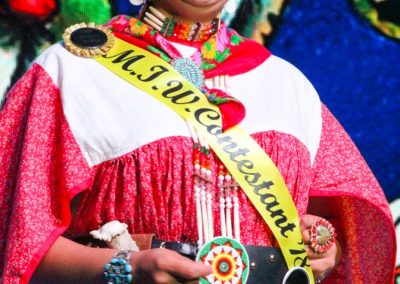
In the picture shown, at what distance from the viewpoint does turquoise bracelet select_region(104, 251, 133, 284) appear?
2637 millimetres

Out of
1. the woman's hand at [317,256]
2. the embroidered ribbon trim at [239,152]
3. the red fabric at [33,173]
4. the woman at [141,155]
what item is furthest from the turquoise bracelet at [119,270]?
the woman's hand at [317,256]

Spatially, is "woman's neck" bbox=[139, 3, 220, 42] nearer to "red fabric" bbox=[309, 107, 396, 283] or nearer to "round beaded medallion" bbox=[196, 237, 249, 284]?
"red fabric" bbox=[309, 107, 396, 283]

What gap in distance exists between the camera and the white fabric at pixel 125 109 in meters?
2.79

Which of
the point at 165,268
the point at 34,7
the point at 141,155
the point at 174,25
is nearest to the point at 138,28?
the point at 174,25

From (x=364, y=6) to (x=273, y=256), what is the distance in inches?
50.9

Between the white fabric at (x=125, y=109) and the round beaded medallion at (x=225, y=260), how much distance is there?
0.92ft

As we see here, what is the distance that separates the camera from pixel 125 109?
2.82 metres

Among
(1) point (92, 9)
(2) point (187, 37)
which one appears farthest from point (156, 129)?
(1) point (92, 9)

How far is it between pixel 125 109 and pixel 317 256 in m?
0.61

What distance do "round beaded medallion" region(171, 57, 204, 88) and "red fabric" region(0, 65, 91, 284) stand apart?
1.03 feet

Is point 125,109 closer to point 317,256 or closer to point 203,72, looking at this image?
point 203,72

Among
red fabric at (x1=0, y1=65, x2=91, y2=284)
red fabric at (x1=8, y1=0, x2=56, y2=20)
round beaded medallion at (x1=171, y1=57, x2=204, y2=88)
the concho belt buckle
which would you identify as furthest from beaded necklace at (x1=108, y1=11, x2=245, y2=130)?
red fabric at (x1=8, y1=0, x2=56, y2=20)

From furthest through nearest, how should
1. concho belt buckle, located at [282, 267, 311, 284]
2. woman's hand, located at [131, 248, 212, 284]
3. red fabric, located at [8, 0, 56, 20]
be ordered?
red fabric, located at [8, 0, 56, 20], concho belt buckle, located at [282, 267, 311, 284], woman's hand, located at [131, 248, 212, 284]

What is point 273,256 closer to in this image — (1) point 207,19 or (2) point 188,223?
(2) point 188,223
